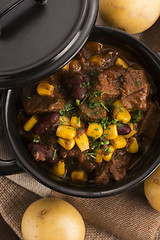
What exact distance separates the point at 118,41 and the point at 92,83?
467 mm

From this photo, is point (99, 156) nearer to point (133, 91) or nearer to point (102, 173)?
point (102, 173)

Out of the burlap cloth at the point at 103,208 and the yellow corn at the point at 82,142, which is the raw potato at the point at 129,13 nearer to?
the burlap cloth at the point at 103,208

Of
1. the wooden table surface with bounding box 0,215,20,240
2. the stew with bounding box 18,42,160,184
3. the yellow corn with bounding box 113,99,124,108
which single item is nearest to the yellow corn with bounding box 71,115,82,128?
the stew with bounding box 18,42,160,184

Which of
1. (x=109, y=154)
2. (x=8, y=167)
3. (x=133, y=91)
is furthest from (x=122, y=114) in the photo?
(x=8, y=167)

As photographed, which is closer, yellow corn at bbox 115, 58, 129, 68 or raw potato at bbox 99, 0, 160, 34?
yellow corn at bbox 115, 58, 129, 68

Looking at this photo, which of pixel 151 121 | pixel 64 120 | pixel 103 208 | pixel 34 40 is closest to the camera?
pixel 34 40

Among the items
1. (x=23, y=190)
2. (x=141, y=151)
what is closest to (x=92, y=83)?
(x=141, y=151)

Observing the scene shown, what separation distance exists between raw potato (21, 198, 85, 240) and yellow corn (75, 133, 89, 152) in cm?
80

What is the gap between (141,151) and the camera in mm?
2754

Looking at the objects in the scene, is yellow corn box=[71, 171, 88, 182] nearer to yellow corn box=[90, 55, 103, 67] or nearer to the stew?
the stew

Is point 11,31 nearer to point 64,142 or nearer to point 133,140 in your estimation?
point 64,142

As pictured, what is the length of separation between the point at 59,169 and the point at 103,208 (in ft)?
2.85

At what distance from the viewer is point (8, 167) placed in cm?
253

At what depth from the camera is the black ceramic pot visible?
8.36 ft
